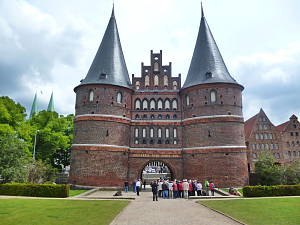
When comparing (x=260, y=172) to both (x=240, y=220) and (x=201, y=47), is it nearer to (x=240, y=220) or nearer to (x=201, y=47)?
A: (x=201, y=47)

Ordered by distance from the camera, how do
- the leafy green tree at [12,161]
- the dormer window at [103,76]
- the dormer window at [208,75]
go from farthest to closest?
the dormer window at [103,76] → the dormer window at [208,75] → the leafy green tree at [12,161]

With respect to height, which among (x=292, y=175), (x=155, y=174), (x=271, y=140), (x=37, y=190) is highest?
(x=271, y=140)

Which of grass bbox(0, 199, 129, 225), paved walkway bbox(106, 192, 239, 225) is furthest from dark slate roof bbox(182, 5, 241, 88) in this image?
grass bbox(0, 199, 129, 225)

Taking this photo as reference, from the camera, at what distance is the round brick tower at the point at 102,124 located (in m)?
27.3

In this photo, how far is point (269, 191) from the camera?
67.2ft

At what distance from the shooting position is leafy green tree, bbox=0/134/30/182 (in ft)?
75.8

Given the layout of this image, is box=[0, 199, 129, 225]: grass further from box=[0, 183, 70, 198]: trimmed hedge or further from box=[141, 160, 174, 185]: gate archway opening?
box=[141, 160, 174, 185]: gate archway opening

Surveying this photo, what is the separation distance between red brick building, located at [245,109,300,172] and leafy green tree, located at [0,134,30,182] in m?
41.8

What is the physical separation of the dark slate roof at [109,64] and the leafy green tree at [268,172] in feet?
66.9

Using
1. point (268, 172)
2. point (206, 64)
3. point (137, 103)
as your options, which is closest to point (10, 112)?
point (137, 103)

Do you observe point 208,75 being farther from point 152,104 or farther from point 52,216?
point 52,216

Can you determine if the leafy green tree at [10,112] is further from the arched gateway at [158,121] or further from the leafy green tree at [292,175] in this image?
the leafy green tree at [292,175]

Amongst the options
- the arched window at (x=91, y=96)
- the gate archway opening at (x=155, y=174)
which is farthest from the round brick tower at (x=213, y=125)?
the arched window at (x=91, y=96)

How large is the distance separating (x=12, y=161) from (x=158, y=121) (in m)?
16.7
